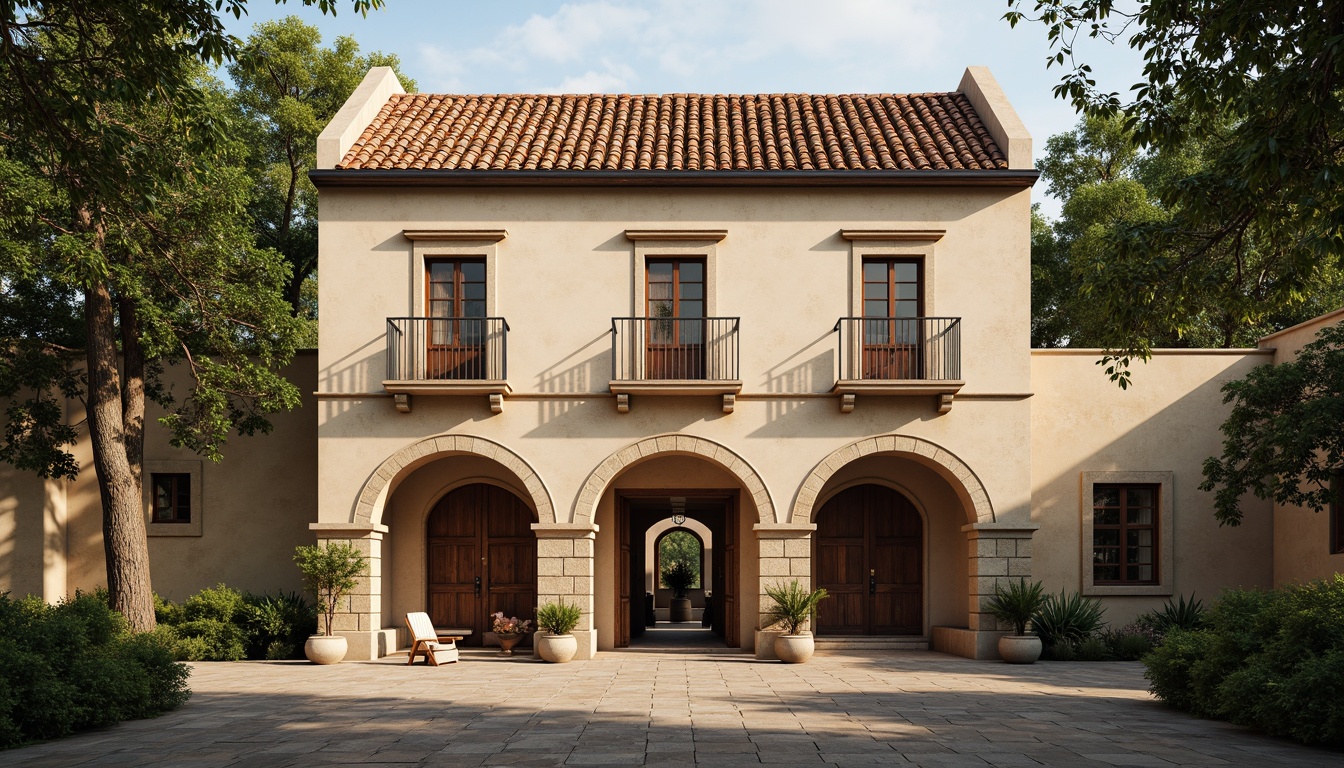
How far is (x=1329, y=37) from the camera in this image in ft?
24.4

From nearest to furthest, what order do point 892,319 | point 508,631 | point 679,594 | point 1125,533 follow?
point 892,319 < point 508,631 < point 1125,533 < point 679,594

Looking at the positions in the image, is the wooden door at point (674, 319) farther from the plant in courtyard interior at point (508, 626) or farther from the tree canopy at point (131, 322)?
the tree canopy at point (131, 322)

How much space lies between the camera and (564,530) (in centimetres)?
1730

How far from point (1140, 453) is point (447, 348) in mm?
11345

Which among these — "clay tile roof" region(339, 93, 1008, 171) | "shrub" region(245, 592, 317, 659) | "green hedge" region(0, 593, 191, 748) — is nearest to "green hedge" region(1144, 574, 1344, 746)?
"clay tile roof" region(339, 93, 1008, 171)

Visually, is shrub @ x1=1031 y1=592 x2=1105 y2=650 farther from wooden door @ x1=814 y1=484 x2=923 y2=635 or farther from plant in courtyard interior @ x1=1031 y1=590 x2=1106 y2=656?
wooden door @ x1=814 y1=484 x2=923 y2=635

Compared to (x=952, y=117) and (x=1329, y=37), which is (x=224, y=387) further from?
(x=1329, y=37)

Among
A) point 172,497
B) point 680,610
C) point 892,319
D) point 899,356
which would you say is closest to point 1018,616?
point 899,356

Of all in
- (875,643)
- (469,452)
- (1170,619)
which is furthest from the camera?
(875,643)

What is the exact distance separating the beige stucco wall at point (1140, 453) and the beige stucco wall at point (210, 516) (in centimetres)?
1211

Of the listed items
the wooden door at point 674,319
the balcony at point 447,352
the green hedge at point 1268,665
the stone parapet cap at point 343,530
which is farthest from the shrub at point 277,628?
the green hedge at point 1268,665

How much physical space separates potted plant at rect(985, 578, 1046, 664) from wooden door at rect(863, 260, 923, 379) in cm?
351

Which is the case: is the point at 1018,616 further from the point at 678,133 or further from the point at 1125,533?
the point at 678,133

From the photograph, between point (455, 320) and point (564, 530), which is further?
point (455, 320)
